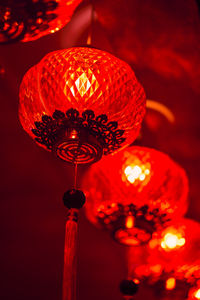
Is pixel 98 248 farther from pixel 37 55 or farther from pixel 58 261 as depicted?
pixel 37 55

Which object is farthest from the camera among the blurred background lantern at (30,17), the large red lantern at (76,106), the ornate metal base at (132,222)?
the ornate metal base at (132,222)

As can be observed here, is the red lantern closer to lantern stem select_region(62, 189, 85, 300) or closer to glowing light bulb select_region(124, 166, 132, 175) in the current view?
glowing light bulb select_region(124, 166, 132, 175)

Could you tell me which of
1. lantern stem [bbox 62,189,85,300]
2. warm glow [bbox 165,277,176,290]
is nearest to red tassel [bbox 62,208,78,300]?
lantern stem [bbox 62,189,85,300]

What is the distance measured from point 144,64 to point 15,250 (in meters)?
1.38

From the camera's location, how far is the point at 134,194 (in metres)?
1.95

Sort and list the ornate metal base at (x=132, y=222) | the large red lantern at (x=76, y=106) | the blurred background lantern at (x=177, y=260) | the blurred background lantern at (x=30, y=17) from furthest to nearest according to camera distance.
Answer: the blurred background lantern at (x=177, y=260)
the ornate metal base at (x=132, y=222)
the large red lantern at (x=76, y=106)
the blurred background lantern at (x=30, y=17)

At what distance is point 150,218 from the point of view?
6.47 ft

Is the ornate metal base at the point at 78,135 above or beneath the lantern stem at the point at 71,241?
above

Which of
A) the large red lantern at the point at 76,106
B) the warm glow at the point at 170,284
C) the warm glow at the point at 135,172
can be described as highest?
the warm glow at the point at 135,172

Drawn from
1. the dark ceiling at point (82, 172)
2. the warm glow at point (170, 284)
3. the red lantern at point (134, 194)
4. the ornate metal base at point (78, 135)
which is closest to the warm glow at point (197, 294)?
the warm glow at point (170, 284)

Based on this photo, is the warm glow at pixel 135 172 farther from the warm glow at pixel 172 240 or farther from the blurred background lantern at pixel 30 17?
the blurred background lantern at pixel 30 17

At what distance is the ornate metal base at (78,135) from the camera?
1.47 m

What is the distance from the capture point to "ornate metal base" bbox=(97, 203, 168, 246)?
1.95 meters

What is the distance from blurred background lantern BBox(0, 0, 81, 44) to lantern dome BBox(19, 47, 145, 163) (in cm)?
11
